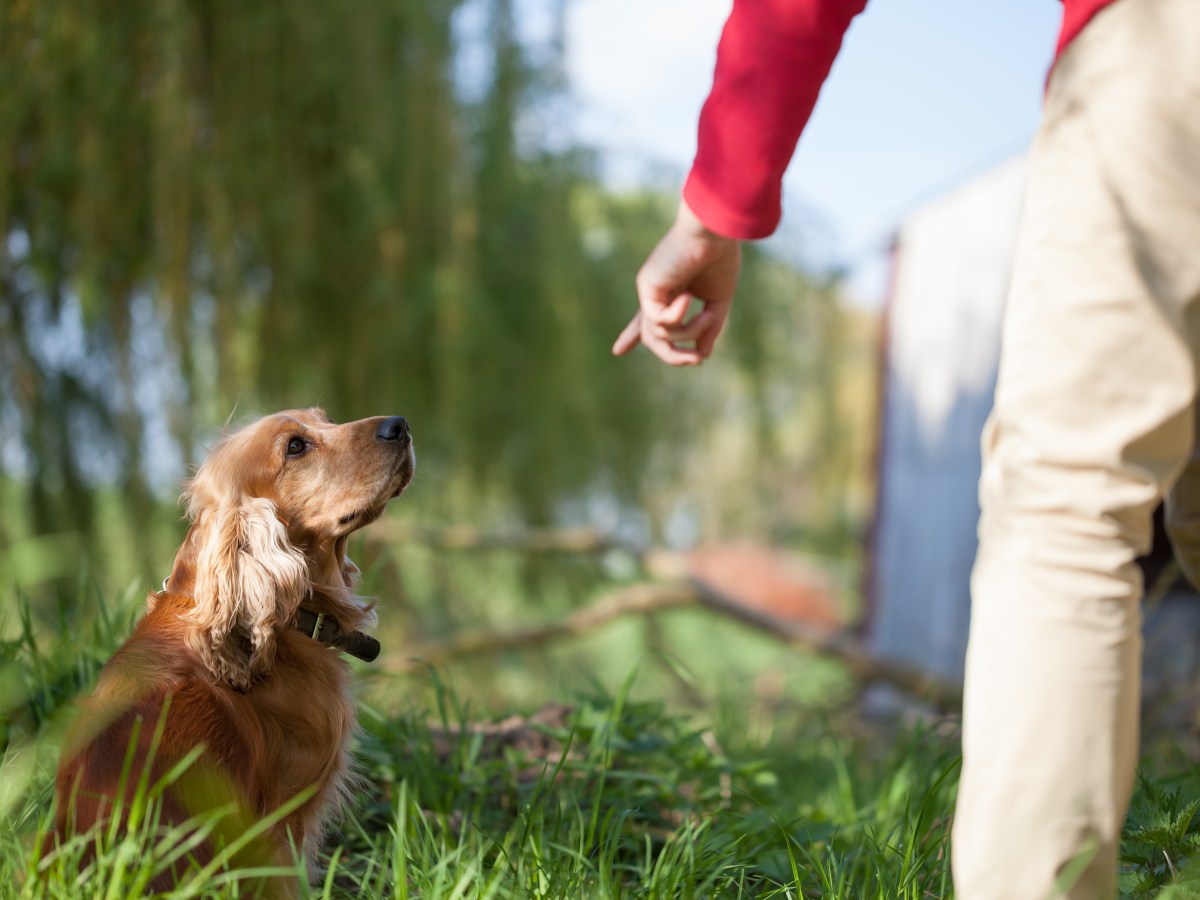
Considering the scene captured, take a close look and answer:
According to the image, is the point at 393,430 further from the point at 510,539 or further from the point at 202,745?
the point at 510,539

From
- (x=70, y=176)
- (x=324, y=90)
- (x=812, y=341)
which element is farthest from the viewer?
(x=812, y=341)

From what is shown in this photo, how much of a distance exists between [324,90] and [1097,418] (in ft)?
13.9

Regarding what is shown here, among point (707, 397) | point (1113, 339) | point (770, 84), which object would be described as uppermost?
point (770, 84)

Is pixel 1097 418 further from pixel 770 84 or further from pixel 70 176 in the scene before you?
pixel 70 176

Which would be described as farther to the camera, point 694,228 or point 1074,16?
point 694,228

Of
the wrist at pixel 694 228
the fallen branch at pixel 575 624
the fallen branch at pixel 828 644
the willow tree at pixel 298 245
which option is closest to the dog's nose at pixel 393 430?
the wrist at pixel 694 228

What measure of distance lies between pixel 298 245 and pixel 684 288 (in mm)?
3137

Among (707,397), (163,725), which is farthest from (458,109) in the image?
(163,725)

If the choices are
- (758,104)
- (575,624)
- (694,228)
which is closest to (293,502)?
(694,228)

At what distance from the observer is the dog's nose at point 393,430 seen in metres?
2.24

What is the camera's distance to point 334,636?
6.76ft

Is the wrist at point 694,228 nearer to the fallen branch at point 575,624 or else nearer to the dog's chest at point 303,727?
the dog's chest at point 303,727

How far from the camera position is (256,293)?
471 cm

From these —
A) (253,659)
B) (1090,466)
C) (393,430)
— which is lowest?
(253,659)
